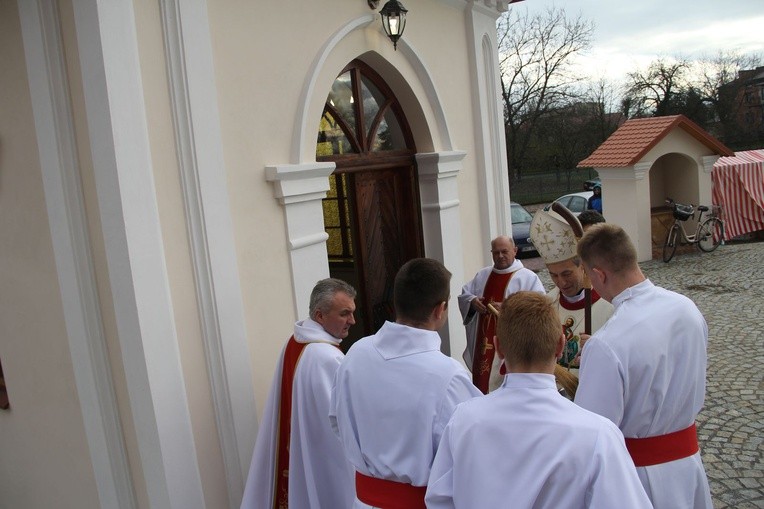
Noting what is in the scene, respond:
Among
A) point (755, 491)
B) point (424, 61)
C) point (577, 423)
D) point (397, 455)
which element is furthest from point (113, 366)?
point (755, 491)

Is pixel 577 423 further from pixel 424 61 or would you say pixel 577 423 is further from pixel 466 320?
pixel 424 61

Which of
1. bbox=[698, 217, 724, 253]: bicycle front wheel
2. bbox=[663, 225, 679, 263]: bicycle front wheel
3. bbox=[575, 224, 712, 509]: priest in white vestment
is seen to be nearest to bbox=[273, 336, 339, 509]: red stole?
bbox=[575, 224, 712, 509]: priest in white vestment

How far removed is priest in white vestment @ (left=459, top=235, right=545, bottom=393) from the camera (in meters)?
5.65

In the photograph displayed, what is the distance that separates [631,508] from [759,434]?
4.60m

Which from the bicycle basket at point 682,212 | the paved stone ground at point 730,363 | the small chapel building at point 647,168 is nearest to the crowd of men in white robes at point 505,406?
the paved stone ground at point 730,363

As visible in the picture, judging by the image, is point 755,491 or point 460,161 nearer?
point 755,491

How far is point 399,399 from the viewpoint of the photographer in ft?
8.96

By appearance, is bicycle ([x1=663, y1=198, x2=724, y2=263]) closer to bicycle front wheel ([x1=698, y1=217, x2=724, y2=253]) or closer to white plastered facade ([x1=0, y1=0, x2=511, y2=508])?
bicycle front wheel ([x1=698, y1=217, x2=724, y2=253])

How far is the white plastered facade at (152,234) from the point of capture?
3543 mm

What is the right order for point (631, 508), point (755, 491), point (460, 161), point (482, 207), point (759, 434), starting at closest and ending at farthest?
point (631, 508), point (755, 491), point (759, 434), point (460, 161), point (482, 207)

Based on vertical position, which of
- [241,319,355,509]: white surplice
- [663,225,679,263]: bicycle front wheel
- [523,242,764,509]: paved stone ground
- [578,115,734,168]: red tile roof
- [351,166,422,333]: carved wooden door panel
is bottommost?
[523,242,764,509]: paved stone ground

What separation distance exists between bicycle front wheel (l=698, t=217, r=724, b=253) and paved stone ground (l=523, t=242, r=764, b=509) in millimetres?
412

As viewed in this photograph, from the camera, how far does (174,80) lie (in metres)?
3.76

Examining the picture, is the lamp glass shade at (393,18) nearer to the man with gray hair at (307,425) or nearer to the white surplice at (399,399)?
the man with gray hair at (307,425)
